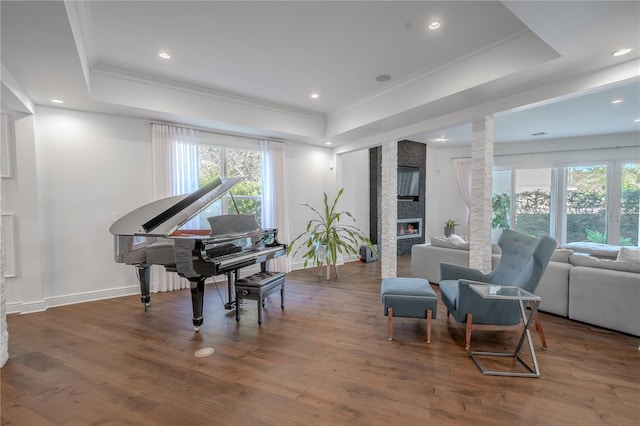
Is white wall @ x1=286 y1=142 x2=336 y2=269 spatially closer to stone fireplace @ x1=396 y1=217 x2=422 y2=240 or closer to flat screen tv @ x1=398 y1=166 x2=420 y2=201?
flat screen tv @ x1=398 y1=166 x2=420 y2=201

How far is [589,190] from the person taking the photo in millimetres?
6613

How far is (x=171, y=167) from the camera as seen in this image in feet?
14.9

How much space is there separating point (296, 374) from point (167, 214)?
7.36 feet

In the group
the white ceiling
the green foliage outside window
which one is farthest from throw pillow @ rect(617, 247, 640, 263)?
the green foliage outside window

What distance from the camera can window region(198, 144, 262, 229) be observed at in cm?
501

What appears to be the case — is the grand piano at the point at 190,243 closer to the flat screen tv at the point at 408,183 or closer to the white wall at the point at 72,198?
the white wall at the point at 72,198

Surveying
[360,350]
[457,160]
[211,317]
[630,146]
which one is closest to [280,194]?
[211,317]

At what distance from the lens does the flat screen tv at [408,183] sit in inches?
297

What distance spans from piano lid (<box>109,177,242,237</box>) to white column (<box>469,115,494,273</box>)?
127 inches

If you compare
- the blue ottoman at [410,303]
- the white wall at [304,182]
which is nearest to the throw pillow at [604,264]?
the blue ottoman at [410,303]

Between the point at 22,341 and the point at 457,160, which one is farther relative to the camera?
the point at 457,160

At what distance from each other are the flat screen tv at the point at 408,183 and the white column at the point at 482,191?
375 cm

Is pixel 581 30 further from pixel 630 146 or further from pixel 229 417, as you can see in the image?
pixel 630 146

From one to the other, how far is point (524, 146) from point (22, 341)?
9.92m
